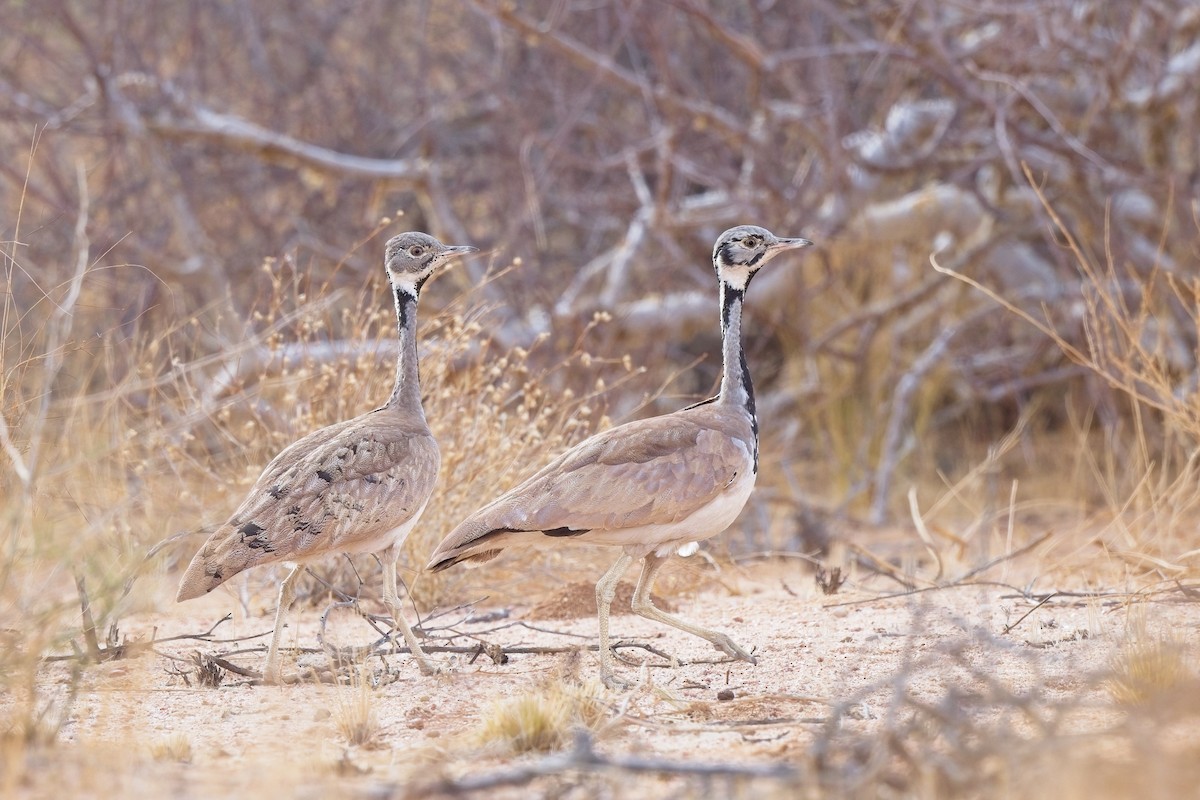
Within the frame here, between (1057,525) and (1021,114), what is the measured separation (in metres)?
2.54

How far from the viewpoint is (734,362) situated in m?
4.89

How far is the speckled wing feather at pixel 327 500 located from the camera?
4.17 meters

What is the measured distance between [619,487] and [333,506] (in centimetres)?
87

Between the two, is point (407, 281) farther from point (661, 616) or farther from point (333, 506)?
point (661, 616)

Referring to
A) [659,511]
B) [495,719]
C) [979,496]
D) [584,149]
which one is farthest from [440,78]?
[495,719]

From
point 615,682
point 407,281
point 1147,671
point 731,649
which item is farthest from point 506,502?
point 1147,671

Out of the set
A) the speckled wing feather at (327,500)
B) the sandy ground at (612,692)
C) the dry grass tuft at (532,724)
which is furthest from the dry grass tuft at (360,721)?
the speckled wing feather at (327,500)

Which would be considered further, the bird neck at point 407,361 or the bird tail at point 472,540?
the bird neck at point 407,361

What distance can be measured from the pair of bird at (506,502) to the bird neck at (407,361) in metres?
0.16

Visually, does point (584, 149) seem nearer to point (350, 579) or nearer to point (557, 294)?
point (557, 294)

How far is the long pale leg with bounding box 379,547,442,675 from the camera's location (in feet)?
14.8

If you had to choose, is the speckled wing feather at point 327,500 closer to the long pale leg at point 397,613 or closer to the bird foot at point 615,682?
the long pale leg at point 397,613

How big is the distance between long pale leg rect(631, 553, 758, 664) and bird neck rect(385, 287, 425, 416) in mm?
941

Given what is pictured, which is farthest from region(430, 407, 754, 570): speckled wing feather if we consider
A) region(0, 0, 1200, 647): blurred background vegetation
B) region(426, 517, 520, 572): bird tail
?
region(0, 0, 1200, 647): blurred background vegetation
